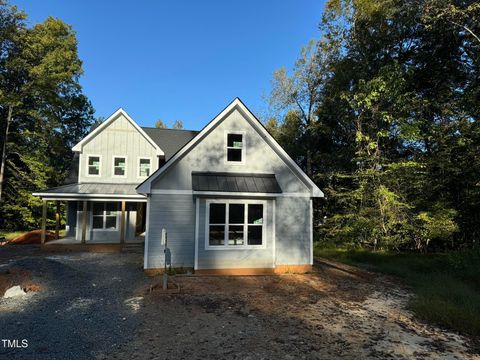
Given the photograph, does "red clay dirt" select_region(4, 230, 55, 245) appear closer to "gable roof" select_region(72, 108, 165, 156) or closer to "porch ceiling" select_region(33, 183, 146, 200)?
"porch ceiling" select_region(33, 183, 146, 200)

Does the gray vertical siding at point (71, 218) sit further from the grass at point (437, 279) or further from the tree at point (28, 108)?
the grass at point (437, 279)

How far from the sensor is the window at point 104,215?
743 inches

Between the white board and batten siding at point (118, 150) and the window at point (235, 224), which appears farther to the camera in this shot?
the white board and batten siding at point (118, 150)

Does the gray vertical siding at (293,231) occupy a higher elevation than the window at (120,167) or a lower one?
lower

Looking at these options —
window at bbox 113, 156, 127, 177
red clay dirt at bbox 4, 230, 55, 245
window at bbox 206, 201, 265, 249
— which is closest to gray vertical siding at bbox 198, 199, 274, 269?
window at bbox 206, 201, 265, 249

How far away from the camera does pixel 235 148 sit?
13258 millimetres

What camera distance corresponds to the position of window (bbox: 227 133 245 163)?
43.4 feet

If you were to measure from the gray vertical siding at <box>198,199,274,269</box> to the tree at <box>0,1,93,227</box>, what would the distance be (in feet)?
71.5

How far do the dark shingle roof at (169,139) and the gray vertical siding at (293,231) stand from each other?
10888 millimetres

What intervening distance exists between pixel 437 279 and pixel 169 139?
1761 cm

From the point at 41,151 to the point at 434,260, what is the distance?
30.7 meters

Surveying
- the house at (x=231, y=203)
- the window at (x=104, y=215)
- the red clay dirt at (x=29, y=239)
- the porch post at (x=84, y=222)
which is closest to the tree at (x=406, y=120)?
the house at (x=231, y=203)

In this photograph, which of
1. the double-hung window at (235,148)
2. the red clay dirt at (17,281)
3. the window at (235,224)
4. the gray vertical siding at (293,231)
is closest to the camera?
the red clay dirt at (17,281)

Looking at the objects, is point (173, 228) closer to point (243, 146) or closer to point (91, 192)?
point (243, 146)
